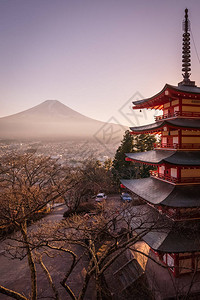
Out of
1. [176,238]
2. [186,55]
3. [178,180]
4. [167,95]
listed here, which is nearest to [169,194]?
[178,180]

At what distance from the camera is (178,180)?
9.48 metres

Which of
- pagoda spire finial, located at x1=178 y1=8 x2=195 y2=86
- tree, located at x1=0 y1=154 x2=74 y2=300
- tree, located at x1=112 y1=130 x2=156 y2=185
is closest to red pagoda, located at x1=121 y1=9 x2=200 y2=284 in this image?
pagoda spire finial, located at x1=178 y1=8 x2=195 y2=86

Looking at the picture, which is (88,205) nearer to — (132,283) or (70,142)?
(132,283)

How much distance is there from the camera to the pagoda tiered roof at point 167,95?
348 inches

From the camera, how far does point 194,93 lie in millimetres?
8914

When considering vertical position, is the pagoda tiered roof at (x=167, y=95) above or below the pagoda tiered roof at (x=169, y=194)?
above

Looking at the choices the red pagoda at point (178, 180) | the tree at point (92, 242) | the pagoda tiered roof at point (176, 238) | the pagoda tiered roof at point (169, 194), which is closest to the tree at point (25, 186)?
the tree at point (92, 242)

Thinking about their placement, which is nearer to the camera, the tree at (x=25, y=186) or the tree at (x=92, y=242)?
the tree at (x=92, y=242)

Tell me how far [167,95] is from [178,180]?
4.79m

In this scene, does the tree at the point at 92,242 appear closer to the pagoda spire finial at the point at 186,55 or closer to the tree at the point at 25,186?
the tree at the point at 25,186

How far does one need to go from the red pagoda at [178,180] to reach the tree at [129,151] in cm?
1557

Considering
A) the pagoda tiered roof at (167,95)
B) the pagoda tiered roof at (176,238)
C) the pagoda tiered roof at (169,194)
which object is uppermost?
the pagoda tiered roof at (167,95)

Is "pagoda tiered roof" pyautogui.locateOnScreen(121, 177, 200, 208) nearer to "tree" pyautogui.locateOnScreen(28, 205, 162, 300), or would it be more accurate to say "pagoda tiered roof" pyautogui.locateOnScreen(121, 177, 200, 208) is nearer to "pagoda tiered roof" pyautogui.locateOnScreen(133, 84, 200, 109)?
"tree" pyautogui.locateOnScreen(28, 205, 162, 300)

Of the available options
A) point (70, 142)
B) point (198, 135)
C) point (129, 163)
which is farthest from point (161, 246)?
point (70, 142)
